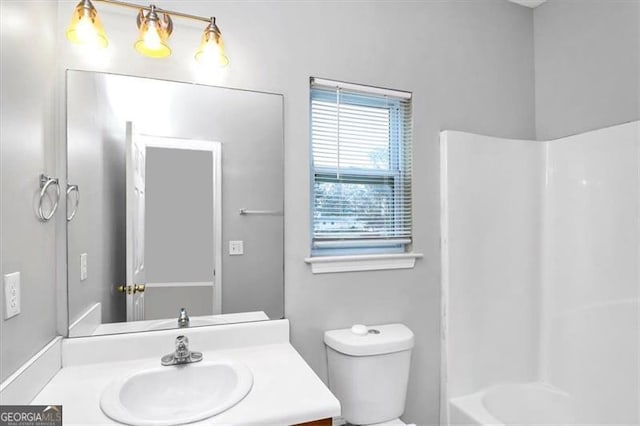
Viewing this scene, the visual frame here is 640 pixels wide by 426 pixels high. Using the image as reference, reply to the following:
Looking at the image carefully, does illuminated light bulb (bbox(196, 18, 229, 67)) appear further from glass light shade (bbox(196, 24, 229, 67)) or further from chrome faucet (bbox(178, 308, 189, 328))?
chrome faucet (bbox(178, 308, 189, 328))

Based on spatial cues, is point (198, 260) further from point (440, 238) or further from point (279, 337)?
point (440, 238)

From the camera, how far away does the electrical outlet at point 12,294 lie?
38.1 inches

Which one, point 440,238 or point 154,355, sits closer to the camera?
point 154,355

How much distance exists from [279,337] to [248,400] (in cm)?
49

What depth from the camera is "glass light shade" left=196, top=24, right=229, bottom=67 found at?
139 cm

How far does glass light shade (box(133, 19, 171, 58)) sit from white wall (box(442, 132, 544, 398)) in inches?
51.8

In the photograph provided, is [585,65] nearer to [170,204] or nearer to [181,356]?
[170,204]

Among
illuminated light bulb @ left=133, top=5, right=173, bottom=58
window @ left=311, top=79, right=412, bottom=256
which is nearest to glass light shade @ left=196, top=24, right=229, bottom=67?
illuminated light bulb @ left=133, top=5, right=173, bottom=58

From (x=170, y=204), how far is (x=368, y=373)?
41.3 inches

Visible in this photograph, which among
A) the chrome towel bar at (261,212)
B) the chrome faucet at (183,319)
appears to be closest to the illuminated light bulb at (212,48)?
the chrome towel bar at (261,212)

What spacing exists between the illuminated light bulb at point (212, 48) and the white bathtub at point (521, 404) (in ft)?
6.10

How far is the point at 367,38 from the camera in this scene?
179cm

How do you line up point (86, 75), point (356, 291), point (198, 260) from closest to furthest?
point (86, 75), point (198, 260), point (356, 291)


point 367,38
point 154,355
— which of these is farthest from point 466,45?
point 154,355
